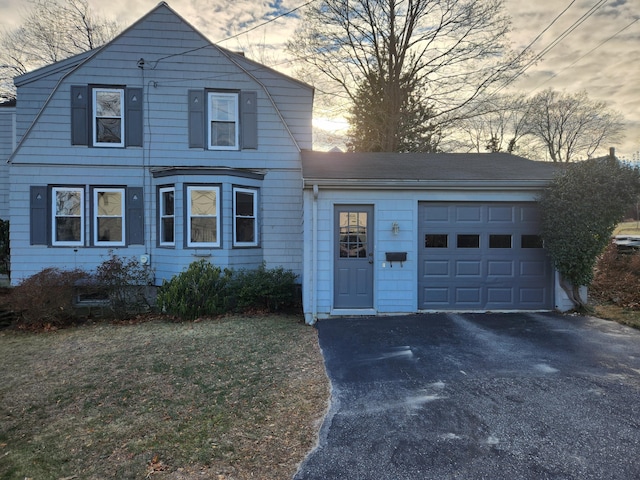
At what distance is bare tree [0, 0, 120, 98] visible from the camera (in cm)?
1675

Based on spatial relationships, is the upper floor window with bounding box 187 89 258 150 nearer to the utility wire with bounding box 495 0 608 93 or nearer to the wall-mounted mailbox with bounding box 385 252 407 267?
the wall-mounted mailbox with bounding box 385 252 407 267

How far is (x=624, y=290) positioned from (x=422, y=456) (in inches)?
362

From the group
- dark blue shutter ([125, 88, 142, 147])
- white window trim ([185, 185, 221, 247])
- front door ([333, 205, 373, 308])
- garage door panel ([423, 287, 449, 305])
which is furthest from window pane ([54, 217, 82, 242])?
garage door panel ([423, 287, 449, 305])

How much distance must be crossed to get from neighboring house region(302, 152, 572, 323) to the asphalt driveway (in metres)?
1.18

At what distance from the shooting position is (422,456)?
275cm

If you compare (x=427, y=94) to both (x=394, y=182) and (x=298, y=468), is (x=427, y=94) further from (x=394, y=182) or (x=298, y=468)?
(x=298, y=468)

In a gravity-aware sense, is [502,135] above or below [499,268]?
above

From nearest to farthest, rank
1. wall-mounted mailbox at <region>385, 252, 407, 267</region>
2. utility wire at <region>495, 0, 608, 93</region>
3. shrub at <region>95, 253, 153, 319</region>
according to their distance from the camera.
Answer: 1. wall-mounted mailbox at <region>385, 252, 407, 267</region>
2. shrub at <region>95, 253, 153, 319</region>
3. utility wire at <region>495, 0, 608, 93</region>

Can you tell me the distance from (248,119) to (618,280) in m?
10.9

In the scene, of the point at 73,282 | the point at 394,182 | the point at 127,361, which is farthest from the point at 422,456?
the point at 73,282

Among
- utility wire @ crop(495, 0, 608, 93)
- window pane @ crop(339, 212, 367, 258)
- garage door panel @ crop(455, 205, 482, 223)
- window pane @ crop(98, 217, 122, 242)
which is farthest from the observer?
window pane @ crop(98, 217, 122, 242)

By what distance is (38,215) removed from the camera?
938 centimetres

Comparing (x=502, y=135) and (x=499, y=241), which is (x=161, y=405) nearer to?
(x=499, y=241)

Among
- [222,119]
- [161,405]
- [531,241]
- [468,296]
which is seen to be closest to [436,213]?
[468,296]
